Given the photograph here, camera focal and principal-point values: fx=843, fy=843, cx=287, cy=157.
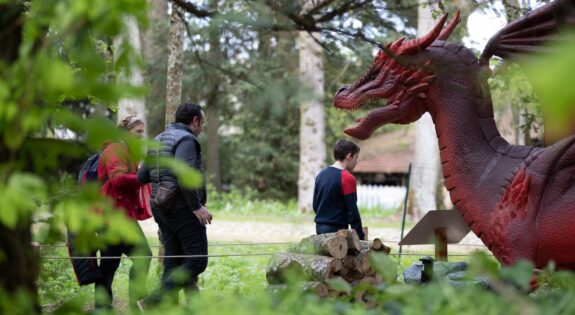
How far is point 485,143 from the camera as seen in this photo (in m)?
5.68

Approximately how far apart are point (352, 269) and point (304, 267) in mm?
485

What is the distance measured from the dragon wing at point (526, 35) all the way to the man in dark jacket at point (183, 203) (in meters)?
2.24

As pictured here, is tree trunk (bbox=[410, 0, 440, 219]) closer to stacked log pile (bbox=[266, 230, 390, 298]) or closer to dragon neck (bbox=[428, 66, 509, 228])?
stacked log pile (bbox=[266, 230, 390, 298])

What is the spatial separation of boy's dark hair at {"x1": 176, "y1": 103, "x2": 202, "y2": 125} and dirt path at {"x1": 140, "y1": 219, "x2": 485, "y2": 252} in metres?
8.00

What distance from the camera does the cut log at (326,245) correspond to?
20.8 feet

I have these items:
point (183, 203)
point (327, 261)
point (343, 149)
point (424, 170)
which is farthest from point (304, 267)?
point (424, 170)

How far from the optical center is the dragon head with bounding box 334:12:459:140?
5.77 metres

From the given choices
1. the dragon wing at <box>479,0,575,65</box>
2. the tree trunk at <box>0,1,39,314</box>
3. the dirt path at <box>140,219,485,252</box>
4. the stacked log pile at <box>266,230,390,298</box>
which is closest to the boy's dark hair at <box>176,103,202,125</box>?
the stacked log pile at <box>266,230,390,298</box>

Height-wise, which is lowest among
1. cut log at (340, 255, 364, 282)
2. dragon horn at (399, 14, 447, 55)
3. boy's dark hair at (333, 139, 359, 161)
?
cut log at (340, 255, 364, 282)

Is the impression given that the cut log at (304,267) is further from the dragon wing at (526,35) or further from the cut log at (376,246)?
the dragon wing at (526,35)

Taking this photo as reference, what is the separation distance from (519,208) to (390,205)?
24337mm

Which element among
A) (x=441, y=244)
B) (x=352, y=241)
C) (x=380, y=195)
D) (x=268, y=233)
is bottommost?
(x=268, y=233)

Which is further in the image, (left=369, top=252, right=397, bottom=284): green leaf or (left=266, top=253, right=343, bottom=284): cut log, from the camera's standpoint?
(left=266, top=253, right=343, bottom=284): cut log

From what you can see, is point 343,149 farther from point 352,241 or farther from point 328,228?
point 352,241
